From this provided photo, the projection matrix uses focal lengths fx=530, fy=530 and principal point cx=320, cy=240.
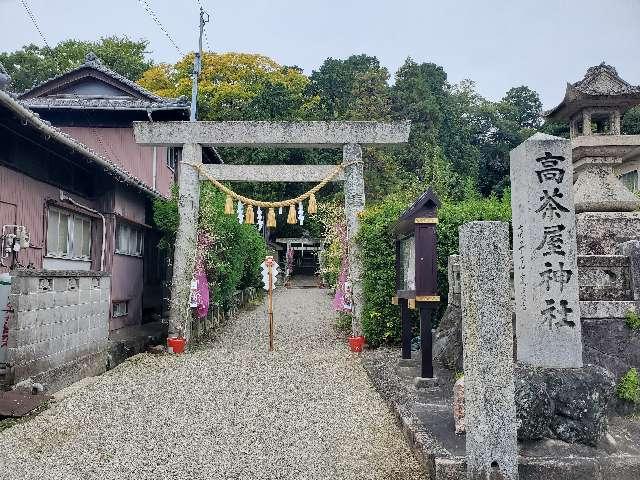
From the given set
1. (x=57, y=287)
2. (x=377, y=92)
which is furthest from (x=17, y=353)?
(x=377, y=92)

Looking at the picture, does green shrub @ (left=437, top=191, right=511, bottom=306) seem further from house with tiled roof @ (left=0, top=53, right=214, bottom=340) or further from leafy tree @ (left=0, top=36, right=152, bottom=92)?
leafy tree @ (left=0, top=36, right=152, bottom=92)

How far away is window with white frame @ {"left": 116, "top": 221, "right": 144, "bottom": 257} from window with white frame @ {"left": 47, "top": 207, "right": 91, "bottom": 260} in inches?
51.0

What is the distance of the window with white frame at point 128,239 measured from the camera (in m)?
13.3

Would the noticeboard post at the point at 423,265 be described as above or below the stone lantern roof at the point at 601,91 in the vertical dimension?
below

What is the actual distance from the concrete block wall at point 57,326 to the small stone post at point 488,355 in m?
5.56

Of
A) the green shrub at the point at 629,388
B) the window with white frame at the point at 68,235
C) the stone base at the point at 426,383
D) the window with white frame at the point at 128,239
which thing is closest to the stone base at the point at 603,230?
the green shrub at the point at 629,388

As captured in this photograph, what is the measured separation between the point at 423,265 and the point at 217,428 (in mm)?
3762

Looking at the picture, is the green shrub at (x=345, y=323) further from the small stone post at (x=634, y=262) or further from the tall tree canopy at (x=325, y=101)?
the tall tree canopy at (x=325, y=101)

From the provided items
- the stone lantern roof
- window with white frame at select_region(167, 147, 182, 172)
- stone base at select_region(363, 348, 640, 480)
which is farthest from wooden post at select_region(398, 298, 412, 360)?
window with white frame at select_region(167, 147, 182, 172)

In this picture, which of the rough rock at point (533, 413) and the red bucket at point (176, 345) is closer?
Answer: the rough rock at point (533, 413)

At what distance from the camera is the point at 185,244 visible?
11727 millimetres

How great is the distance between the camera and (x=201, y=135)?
11812mm

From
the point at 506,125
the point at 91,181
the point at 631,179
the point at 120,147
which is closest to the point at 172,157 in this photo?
the point at 120,147

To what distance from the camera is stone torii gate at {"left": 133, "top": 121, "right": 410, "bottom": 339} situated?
11680 mm
